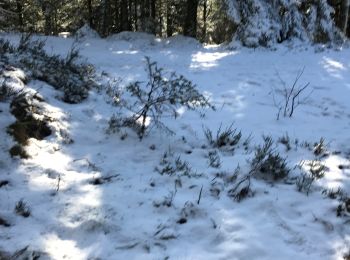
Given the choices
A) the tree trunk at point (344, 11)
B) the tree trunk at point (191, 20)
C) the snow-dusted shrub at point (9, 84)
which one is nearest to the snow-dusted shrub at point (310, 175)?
the snow-dusted shrub at point (9, 84)

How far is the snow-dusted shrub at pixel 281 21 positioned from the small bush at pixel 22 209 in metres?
9.34

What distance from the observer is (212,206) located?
13.6 ft

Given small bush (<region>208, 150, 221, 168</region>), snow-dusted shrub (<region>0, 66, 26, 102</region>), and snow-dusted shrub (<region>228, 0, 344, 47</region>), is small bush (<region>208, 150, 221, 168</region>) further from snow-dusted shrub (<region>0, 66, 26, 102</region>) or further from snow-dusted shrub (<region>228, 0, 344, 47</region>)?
snow-dusted shrub (<region>228, 0, 344, 47</region>)

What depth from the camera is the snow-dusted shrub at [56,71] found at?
20.9ft

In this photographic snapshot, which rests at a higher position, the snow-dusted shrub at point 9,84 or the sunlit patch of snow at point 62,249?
the snow-dusted shrub at point 9,84

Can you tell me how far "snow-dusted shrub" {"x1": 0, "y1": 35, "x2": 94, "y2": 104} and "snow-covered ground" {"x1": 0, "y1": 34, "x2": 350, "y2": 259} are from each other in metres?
0.21

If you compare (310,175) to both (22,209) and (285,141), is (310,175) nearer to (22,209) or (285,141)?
(285,141)

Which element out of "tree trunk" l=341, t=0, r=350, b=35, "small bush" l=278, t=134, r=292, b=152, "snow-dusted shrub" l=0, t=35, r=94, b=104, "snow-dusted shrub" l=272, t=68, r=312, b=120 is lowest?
"small bush" l=278, t=134, r=292, b=152

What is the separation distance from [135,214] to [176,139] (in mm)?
1653

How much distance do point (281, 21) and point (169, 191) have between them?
9.93 m

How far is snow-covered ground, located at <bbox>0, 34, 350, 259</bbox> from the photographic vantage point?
3.60 metres

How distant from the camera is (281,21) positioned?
1305cm

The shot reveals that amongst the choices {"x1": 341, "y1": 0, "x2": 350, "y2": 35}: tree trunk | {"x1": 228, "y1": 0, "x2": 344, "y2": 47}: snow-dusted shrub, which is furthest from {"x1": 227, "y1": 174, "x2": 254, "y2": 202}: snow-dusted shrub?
{"x1": 341, "y1": 0, "x2": 350, "y2": 35}: tree trunk

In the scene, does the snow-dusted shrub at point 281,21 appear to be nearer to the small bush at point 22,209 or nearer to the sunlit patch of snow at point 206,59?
the sunlit patch of snow at point 206,59
